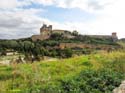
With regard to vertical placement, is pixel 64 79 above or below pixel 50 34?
above

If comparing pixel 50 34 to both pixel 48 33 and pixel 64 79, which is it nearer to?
pixel 48 33

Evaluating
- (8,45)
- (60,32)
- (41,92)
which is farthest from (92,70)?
(60,32)

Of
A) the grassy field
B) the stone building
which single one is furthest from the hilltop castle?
the grassy field

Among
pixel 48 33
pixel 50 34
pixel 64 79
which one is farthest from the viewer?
pixel 48 33

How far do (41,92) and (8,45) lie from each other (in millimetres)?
58310

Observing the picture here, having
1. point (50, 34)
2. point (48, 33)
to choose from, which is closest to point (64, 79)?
point (50, 34)

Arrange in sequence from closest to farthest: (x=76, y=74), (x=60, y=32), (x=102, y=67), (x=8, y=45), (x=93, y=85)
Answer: (x=93, y=85)
(x=76, y=74)
(x=102, y=67)
(x=8, y=45)
(x=60, y=32)

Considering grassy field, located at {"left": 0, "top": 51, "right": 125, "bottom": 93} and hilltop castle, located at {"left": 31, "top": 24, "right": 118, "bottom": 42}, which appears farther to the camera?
hilltop castle, located at {"left": 31, "top": 24, "right": 118, "bottom": 42}

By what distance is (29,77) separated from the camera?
11.0 m

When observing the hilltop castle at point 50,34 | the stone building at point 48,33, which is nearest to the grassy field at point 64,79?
the hilltop castle at point 50,34

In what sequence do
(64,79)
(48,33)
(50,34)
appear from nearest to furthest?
(64,79) → (50,34) → (48,33)

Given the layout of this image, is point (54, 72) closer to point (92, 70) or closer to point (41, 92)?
point (92, 70)

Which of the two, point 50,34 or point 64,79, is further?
point 50,34

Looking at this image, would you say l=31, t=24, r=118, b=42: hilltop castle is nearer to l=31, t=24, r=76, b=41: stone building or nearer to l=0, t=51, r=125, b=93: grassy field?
l=31, t=24, r=76, b=41: stone building
